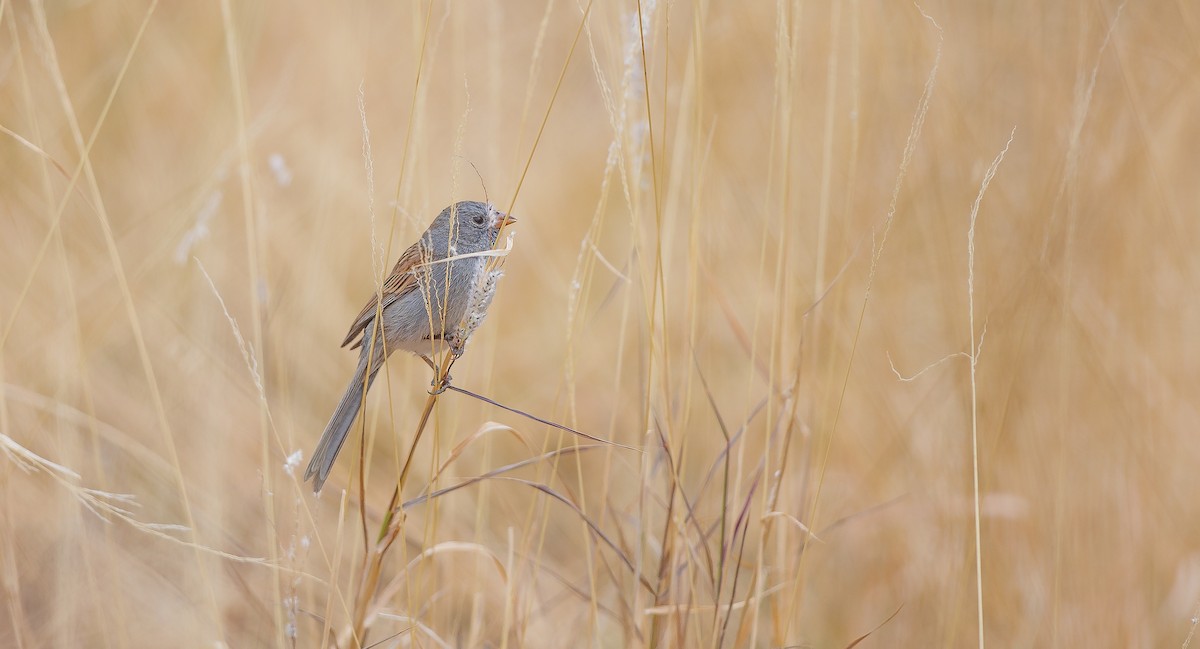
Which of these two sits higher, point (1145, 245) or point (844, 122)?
point (844, 122)

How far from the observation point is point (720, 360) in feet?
12.7

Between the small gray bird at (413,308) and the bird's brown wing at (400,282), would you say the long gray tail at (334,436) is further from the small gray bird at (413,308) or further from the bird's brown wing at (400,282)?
the bird's brown wing at (400,282)

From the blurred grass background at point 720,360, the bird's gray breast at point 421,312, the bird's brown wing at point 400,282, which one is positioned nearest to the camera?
the blurred grass background at point 720,360

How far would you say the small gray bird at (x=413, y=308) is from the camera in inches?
77.4

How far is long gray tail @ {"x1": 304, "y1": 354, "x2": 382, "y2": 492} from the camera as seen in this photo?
1.85 metres

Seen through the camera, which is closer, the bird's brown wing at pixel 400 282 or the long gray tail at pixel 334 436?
the long gray tail at pixel 334 436

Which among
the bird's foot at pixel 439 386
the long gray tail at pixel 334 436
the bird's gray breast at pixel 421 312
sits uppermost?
the bird's gray breast at pixel 421 312

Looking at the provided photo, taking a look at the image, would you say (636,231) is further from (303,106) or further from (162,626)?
(303,106)

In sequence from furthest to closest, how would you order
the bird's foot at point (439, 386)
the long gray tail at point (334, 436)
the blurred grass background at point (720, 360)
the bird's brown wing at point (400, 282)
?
the bird's brown wing at point (400, 282)
the blurred grass background at point (720, 360)
the long gray tail at point (334, 436)
the bird's foot at point (439, 386)

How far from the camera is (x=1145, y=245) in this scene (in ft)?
9.37

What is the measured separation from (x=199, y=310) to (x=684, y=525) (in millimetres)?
1852

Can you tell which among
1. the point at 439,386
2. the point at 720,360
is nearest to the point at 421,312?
the point at 439,386

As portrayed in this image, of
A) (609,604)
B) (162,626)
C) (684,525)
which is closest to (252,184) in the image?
(684,525)

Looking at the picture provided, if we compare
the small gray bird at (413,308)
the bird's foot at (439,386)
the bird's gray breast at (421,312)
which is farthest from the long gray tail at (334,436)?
the bird's gray breast at (421,312)
